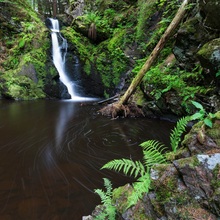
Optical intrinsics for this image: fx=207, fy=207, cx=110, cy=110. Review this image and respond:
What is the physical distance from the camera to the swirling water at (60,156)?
8.38 feet

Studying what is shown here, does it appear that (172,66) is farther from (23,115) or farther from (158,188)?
(158,188)

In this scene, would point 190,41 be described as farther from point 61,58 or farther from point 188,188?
point 61,58

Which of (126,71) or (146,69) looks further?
(126,71)

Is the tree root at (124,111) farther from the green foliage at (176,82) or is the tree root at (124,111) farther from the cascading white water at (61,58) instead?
the cascading white water at (61,58)

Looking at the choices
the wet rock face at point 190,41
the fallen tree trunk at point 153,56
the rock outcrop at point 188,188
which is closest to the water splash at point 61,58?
the fallen tree trunk at point 153,56

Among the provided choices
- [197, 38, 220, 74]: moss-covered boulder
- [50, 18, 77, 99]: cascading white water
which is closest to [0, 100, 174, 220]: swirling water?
[197, 38, 220, 74]: moss-covered boulder

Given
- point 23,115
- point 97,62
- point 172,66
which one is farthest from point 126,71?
point 23,115

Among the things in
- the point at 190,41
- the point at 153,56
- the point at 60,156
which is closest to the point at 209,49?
the point at 190,41

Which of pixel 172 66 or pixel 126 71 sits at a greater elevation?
pixel 172 66

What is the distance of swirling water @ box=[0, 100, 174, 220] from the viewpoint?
101 inches

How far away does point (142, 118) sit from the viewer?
23.1 ft

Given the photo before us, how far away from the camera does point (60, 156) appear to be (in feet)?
13.1

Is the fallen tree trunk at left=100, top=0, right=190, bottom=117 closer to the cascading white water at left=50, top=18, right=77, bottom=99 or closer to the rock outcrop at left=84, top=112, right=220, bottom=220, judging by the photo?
the rock outcrop at left=84, top=112, right=220, bottom=220

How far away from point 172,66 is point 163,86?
3.21ft
